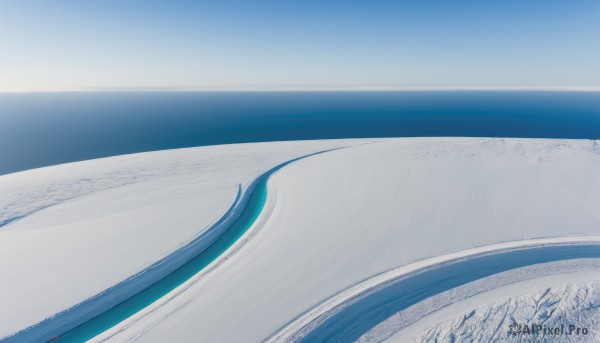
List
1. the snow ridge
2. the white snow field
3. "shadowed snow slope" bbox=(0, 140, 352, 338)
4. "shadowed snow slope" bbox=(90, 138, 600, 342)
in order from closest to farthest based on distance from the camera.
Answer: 1. the snow ridge
2. the white snow field
3. "shadowed snow slope" bbox=(90, 138, 600, 342)
4. "shadowed snow slope" bbox=(0, 140, 352, 338)

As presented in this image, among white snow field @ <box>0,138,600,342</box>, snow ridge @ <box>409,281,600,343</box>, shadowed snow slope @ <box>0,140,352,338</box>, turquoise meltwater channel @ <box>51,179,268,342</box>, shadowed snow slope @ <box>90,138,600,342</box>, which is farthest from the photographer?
shadowed snow slope @ <box>0,140,352,338</box>

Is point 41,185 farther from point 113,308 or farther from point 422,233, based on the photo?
point 422,233

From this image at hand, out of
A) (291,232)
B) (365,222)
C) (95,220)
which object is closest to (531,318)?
(365,222)

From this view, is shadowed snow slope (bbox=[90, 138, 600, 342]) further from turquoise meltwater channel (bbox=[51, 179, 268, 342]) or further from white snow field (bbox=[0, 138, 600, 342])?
Answer: turquoise meltwater channel (bbox=[51, 179, 268, 342])

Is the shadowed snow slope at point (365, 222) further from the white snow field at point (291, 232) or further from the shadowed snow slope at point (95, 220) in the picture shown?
the shadowed snow slope at point (95, 220)

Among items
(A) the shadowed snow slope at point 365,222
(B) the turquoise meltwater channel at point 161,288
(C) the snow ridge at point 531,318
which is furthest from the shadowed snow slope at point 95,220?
(C) the snow ridge at point 531,318

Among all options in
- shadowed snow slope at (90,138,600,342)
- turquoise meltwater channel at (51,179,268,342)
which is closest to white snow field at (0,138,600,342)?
shadowed snow slope at (90,138,600,342)

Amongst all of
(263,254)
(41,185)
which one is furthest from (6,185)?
(263,254)

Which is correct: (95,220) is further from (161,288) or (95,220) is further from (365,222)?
(365,222)
